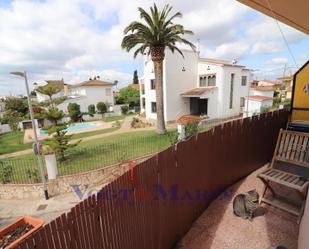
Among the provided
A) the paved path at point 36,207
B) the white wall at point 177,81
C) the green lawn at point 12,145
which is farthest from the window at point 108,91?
the paved path at point 36,207

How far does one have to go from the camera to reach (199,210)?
412cm

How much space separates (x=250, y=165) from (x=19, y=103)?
138 feet

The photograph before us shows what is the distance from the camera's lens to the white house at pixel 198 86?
71.8 ft

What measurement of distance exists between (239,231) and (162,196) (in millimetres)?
1746

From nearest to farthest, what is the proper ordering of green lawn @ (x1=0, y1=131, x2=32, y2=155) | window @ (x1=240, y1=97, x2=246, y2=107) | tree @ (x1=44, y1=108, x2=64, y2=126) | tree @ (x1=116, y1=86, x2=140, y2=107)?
tree @ (x1=44, y1=108, x2=64, y2=126)
green lawn @ (x1=0, y1=131, x2=32, y2=155)
window @ (x1=240, y1=97, x2=246, y2=107)
tree @ (x1=116, y1=86, x2=140, y2=107)

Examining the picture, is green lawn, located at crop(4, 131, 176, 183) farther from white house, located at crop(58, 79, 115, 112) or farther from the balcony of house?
white house, located at crop(58, 79, 115, 112)

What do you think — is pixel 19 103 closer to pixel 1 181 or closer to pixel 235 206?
pixel 1 181

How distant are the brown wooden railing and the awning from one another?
2382 mm

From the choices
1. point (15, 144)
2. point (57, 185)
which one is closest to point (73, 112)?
point (15, 144)

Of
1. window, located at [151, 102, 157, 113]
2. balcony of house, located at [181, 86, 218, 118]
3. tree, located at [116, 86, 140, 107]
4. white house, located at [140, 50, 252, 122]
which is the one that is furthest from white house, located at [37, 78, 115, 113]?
balcony of house, located at [181, 86, 218, 118]

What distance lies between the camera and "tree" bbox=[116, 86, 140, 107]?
4309cm

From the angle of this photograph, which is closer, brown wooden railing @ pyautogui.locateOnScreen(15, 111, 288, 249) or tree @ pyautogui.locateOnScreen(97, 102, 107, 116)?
brown wooden railing @ pyautogui.locateOnScreen(15, 111, 288, 249)

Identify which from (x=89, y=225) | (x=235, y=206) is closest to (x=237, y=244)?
(x=235, y=206)

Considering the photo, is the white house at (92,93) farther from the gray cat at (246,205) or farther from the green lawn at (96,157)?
the gray cat at (246,205)
